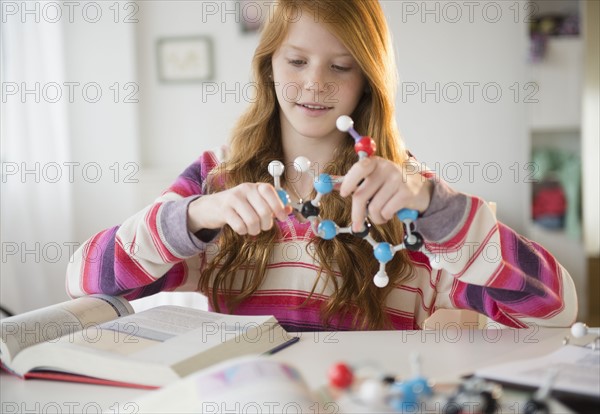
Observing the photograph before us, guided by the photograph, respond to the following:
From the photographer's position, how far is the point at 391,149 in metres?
1.51

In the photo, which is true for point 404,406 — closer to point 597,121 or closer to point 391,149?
point 391,149

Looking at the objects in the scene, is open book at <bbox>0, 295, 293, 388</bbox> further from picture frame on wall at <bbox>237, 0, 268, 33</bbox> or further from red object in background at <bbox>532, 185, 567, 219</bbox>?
red object in background at <bbox>532, 185, 567, 219</bbox>

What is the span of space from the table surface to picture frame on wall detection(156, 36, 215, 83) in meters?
2.77

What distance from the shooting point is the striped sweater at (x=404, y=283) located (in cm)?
120

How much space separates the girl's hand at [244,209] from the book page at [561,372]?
39 centimetres

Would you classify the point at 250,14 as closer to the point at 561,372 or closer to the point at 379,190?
the point at 379,190

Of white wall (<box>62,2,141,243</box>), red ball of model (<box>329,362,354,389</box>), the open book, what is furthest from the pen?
white wall (<box>62,2,141,243</box>)

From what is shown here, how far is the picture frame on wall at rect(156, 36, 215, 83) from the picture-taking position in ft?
12.3

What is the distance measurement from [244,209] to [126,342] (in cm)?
26

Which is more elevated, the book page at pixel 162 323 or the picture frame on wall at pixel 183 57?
the picture frame on wall at pixel 183 57

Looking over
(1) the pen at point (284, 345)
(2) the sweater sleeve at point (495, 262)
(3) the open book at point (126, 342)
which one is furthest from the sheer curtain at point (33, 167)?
(2) the sweater sleeve at point (495, 262)

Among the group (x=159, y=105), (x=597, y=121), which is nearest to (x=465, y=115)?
(x=597, y=121)

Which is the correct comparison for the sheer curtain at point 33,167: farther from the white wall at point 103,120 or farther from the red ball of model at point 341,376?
the red ball of model at point 341,376

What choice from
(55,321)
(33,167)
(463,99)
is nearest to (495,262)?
(55,321)
